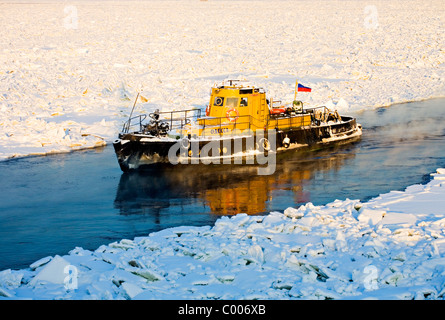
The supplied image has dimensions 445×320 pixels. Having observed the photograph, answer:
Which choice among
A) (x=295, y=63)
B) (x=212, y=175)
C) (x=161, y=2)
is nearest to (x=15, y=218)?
(x=212, y=175)

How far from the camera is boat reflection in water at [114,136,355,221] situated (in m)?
15.6

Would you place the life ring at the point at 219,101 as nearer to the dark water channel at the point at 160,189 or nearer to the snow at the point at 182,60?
the dark water channel at the point at 160,189

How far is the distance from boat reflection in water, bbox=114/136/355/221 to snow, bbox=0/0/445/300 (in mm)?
2027

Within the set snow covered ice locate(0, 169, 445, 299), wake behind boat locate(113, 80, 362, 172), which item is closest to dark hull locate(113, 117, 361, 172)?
wake behind boat locate(113, 80, 362, 172)

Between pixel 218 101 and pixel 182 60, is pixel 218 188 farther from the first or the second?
pixel 182 60

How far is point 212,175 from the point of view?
755 inches

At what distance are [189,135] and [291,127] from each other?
4.95 metres

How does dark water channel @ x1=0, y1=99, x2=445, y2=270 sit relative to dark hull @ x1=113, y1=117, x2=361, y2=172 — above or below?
below

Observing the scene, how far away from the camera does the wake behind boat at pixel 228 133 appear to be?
64.3ft

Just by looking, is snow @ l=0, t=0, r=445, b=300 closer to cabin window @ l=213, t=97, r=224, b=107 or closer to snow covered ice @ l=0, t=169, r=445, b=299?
snow covered ice @ l=0, t=169, r=445, b=299

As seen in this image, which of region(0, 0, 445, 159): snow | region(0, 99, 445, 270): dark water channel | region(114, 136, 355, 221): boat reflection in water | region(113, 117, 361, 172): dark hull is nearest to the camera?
region(0, 99, 445, 270): dark water channel

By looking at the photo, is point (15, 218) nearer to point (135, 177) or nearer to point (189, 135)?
point (135, 177)

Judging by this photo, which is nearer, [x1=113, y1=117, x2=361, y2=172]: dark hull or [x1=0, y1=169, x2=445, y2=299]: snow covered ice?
[x1=0, y1=169, x2=445, y2=299]: snow covered ice

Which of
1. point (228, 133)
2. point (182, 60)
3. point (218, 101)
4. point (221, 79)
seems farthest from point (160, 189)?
point (182, 60)
